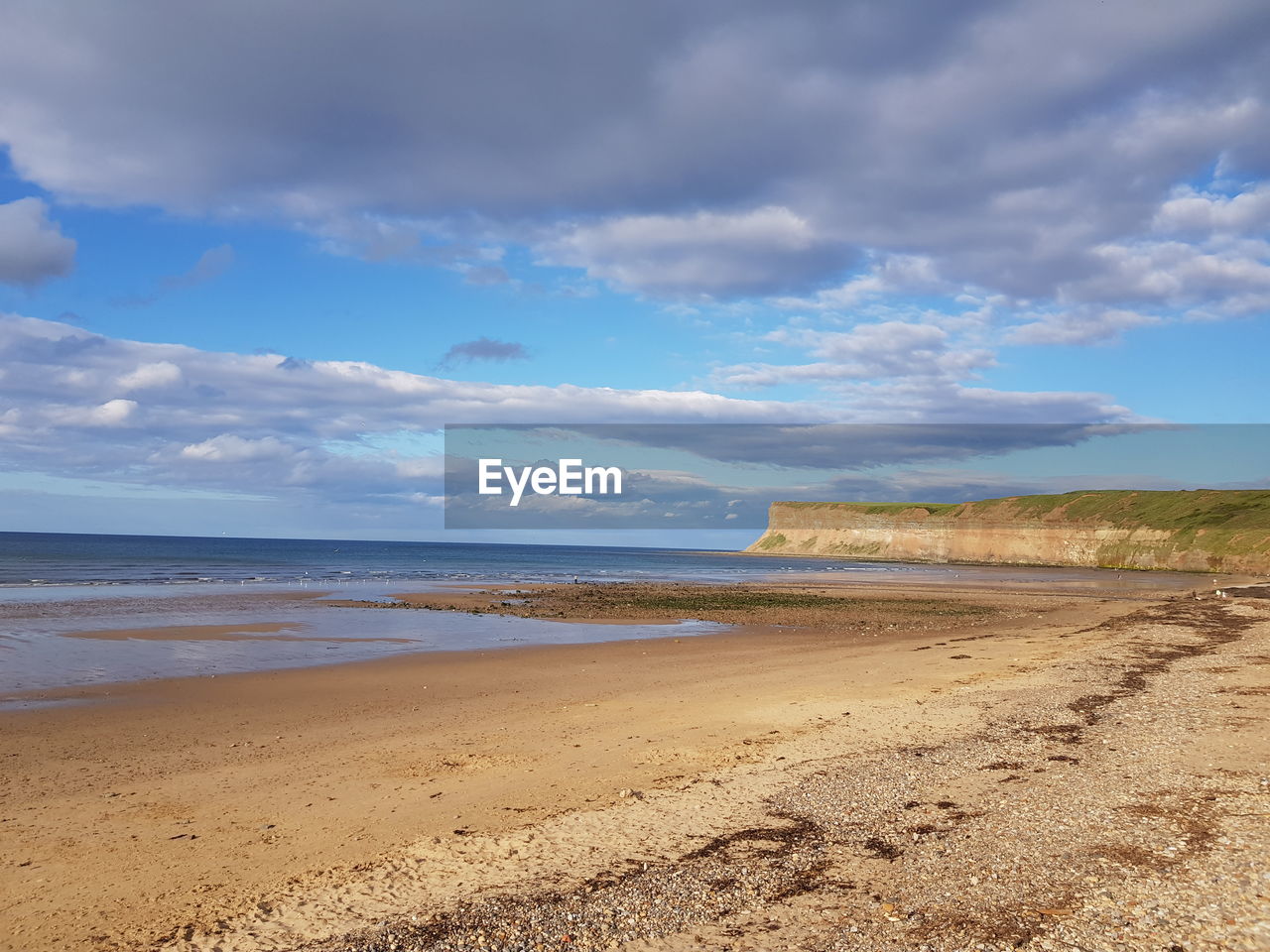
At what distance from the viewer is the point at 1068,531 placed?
106 metres

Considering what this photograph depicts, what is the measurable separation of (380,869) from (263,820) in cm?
188

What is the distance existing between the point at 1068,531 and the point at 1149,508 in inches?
378

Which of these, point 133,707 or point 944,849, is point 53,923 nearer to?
point 944,849

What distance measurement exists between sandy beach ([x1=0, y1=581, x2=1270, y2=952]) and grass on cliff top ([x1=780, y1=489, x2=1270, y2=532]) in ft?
285

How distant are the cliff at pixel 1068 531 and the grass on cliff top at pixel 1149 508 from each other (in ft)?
0.43

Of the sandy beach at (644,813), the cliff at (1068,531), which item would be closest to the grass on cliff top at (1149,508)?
the cliff at (1068,531)

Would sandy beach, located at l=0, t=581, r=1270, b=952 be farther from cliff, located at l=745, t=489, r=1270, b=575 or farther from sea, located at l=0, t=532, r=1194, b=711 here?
cliff, located at l=745, t=489, r=1270, b=575

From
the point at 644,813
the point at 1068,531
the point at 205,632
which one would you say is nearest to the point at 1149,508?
the point at 1068,531

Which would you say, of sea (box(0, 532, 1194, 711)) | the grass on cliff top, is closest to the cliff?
the grass on cliff top

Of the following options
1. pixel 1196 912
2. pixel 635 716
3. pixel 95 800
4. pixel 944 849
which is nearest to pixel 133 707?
pixel 95 800

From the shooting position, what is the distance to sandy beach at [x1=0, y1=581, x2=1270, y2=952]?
17.7 ft

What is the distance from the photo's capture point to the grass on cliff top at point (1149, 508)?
86.6 meters

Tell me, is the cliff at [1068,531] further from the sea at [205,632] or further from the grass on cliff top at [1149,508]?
the sea at [205,632]

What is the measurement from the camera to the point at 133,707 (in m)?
13.0
